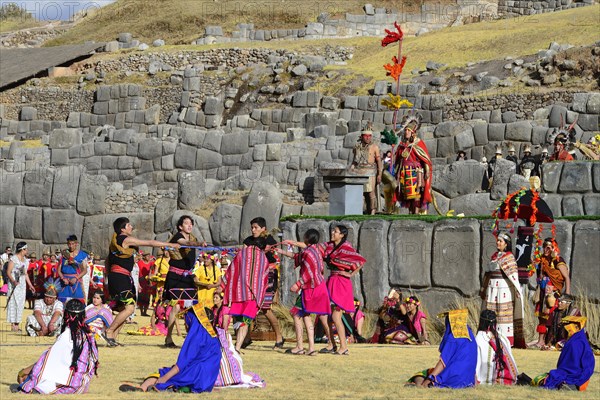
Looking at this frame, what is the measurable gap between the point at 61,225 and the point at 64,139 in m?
9.94

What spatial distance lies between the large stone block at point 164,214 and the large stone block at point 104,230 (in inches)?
6.5

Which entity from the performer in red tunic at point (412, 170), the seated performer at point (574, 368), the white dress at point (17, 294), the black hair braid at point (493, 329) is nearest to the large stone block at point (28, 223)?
the white dress at point (17, 294)

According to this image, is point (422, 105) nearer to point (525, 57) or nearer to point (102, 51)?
point (525, 57)

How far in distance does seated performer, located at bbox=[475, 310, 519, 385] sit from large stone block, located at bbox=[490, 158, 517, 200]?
1335 cm

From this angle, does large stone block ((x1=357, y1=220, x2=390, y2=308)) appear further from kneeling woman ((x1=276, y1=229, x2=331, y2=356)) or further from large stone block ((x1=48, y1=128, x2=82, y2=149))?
large stone block ((x1=48, y1=128, x2=82, y2=149))

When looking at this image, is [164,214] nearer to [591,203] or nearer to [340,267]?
[591,203]

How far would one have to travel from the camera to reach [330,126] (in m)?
36.6

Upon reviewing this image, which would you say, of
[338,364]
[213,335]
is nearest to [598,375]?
[338,364]

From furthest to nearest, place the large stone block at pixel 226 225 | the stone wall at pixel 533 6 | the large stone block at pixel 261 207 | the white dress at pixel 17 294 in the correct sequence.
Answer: the stone wall at pixel 533 6 → the large stone block at pixel 226 225 → the large stone block at pixel 261 207 → the white dress at pixel 17 294

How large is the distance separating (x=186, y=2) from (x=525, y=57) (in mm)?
30926

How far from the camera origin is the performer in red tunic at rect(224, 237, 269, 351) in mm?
13398

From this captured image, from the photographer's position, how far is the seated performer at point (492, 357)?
11227 mm

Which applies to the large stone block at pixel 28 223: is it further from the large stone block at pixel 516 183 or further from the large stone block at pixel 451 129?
the large stone block at pixel 516 183

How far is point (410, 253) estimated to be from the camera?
16609 mm
